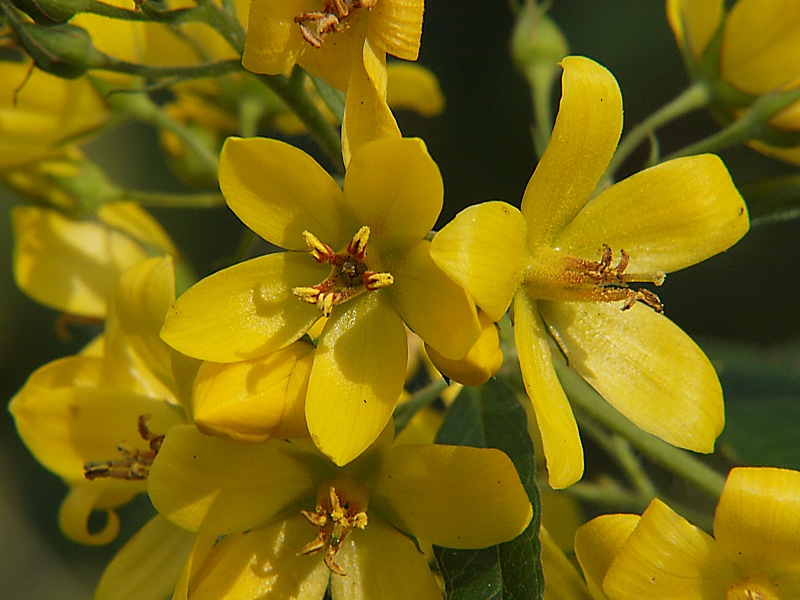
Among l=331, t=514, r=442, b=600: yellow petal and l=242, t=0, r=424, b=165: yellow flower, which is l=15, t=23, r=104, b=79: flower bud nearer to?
l=242, t=0, r=424, b=165: yellow flower

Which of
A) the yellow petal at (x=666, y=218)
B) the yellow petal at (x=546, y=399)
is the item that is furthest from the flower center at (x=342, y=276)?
the yellow petal at (x=666, y=218)

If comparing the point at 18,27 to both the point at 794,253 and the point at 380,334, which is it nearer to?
the point at 380,334

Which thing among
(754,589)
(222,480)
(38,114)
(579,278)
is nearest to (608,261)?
(579,278)

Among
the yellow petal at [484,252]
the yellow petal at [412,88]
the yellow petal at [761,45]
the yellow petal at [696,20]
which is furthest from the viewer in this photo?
the yellow petal at [412,88]

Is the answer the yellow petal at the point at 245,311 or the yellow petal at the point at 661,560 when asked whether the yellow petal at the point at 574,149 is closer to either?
the yellow petal at the point at 245,311

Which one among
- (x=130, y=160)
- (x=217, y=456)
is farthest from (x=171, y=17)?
(x=130, y=160)

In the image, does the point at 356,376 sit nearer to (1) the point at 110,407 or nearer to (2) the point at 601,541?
(2) the point at 601,541
